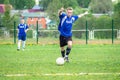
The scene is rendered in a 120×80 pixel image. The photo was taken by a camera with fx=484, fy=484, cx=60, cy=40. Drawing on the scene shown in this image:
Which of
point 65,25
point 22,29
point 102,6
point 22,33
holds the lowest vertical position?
point 102,6

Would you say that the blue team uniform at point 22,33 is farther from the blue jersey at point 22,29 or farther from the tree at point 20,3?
the tree at point 20,3

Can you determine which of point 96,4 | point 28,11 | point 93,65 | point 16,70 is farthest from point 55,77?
point 28,11

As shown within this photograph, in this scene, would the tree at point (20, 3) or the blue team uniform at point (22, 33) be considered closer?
the blue team uniform at point (22, 33)

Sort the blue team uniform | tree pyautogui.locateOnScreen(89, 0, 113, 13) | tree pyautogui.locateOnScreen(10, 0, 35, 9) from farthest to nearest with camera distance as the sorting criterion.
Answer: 1. tree pyautogui.locateOnScreen(89, 0, 113, 13)
2. tree pyautogui.locateOnScreen(10, 0, 35, 9)
3. the blue team uniform

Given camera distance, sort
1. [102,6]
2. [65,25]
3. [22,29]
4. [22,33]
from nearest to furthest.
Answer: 1. [65,25]
2. [22,33]
3. [22,29]
4. [102,6]

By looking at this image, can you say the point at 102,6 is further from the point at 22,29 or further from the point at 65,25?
the point at 65,25

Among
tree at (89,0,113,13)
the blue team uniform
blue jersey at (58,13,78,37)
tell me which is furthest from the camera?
tree at (89,0,113,13)

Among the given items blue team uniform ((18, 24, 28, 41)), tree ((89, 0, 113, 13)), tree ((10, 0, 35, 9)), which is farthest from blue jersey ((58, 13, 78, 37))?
tree ((89, 0, 113, 13))

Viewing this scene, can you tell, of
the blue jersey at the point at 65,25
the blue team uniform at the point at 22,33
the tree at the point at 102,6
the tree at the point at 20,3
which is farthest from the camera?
the tree at the point at 102,6

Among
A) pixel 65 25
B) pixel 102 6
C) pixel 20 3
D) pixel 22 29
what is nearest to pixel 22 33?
pixel 22 29

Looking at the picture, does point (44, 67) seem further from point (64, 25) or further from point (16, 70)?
point (64, 25)

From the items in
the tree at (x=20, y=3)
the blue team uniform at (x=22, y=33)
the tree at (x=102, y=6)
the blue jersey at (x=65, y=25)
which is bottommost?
the tree at (x=102, y=6)

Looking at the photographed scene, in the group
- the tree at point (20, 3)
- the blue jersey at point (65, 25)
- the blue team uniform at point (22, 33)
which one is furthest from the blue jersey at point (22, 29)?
the tree at point (20, 3)

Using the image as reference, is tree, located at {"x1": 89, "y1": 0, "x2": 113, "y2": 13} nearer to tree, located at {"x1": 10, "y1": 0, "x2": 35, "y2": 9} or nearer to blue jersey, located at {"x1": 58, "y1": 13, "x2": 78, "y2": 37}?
tree, located at {"x1": 10, "y1": 0, "x2": 35, "y2": 9}
